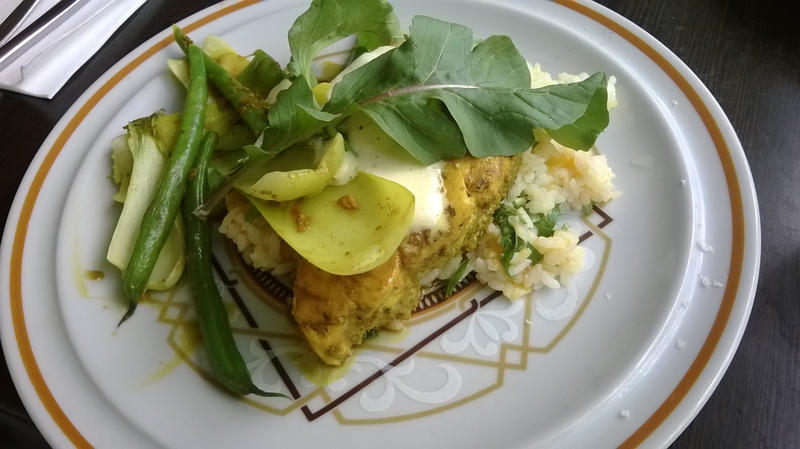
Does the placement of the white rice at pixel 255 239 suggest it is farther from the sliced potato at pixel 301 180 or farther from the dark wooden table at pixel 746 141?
the dark wooden table at pixel 746 141

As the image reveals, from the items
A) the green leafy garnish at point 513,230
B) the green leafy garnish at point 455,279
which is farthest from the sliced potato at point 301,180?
the green leafy garnish at point 513,230

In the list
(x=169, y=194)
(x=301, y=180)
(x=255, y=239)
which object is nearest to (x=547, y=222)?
(x=301, y=180)

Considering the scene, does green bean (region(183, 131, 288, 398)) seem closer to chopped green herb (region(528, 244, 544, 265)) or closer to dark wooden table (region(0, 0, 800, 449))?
dark wooden table (region(0, 0, 800, 449))

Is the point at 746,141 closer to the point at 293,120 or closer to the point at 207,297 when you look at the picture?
the point at 293,120

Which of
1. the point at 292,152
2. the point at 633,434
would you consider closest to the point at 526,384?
the point at 633,434

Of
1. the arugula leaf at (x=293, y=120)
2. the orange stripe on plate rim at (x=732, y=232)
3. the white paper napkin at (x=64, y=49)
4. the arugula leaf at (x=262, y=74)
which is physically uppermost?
the white paper napkin at (x=64, y=49)

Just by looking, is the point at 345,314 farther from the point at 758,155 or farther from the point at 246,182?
the point at 758,155
